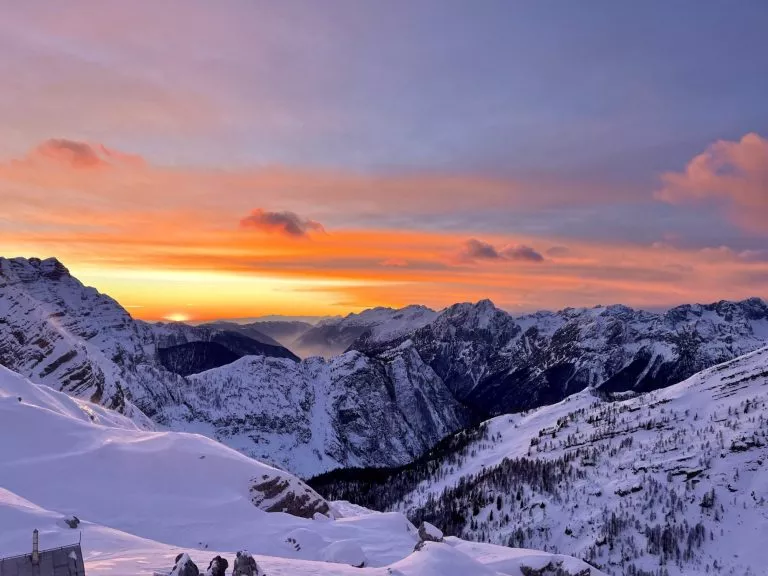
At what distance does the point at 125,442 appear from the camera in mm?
67688

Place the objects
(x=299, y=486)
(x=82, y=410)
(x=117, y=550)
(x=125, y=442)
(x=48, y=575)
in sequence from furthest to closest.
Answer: (x=82, y=410) → (x=299, y=486) → (x=125, y=442) → (x=117, y=550) → (x=48, y=575)

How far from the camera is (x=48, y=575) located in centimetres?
2800

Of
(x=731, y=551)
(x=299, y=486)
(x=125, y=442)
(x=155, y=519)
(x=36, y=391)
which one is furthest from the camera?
(x=731, y=551)

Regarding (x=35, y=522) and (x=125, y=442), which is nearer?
(x=35, y=522)

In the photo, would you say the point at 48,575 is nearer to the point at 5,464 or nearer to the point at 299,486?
the point at 5,464

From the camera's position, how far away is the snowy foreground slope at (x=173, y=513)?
4006cm

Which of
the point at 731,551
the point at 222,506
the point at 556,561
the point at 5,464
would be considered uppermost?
the point at 5,464

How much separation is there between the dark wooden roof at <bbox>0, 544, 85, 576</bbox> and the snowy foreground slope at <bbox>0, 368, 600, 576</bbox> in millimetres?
5194

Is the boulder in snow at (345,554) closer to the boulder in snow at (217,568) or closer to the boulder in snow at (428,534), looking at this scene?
the boulder in snow at (428,534)

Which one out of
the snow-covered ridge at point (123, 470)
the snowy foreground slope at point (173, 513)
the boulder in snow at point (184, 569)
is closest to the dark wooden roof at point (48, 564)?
the boulder in snow at point (184, 569)

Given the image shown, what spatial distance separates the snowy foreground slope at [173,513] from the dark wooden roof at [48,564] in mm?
5194

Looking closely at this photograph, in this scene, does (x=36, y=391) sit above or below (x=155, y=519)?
→ above

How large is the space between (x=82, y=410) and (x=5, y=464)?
48.8 metres

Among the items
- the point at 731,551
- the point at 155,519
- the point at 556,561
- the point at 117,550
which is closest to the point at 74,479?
the point at 155,519
